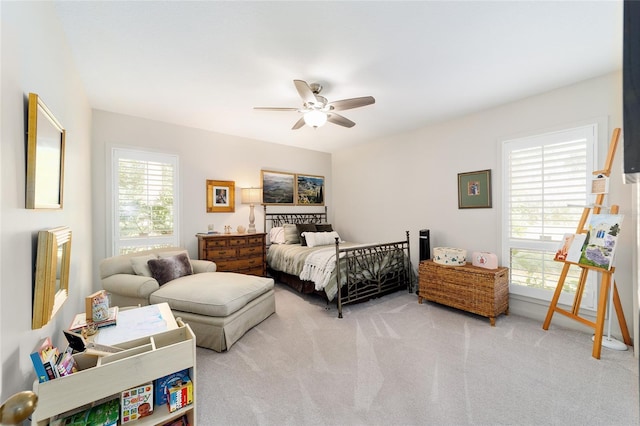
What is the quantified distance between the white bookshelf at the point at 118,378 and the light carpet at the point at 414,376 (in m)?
0.51

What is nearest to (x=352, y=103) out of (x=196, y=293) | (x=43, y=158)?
(x=43, y=158)

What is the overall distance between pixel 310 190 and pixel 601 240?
4.40 meters

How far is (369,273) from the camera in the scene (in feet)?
12.1

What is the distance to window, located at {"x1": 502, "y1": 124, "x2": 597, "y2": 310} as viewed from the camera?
2.76 meters

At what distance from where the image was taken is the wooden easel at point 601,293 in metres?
2.31

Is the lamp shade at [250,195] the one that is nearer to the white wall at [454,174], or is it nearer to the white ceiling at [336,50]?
the white ceiling at [336,50]

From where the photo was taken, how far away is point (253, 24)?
1894 millimetres

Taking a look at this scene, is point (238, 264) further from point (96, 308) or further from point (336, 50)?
point (336, 50)

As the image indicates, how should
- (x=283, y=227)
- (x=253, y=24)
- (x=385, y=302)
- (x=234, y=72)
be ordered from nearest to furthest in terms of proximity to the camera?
1. (x=253, y=24)
2. (x=234, y=72)
3. (x=385, y=302)
4. (x=283, y=227)

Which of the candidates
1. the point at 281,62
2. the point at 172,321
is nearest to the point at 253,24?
the point at 281,62

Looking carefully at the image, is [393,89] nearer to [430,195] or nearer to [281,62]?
[281,62]

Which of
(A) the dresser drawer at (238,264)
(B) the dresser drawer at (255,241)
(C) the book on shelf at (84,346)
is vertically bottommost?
(A) the dresser drawer at (238,264)

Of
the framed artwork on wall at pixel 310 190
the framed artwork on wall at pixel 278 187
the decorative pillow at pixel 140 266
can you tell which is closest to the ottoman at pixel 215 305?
the decorative pillow at pixel 140 266

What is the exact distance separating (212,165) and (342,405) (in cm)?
393
